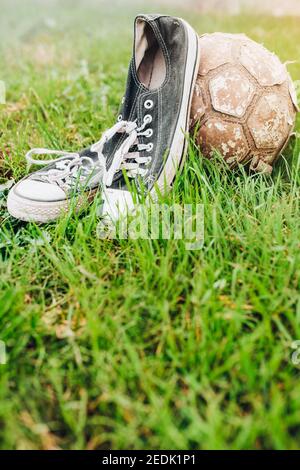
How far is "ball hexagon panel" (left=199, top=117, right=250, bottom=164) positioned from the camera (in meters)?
2.30

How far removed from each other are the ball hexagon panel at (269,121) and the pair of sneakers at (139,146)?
13.4 inches

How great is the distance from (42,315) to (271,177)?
56.5 inches

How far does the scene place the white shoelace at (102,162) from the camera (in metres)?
2.29

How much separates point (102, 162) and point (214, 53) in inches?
31.5

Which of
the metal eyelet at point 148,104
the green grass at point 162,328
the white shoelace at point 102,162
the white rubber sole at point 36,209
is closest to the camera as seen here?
the green grass at point 162,328

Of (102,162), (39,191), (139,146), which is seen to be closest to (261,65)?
(139,146)

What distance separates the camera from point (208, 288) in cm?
169

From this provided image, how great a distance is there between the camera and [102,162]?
2299 millimetres

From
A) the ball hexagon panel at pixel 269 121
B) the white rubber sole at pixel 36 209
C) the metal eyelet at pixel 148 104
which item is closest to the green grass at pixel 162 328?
the white rubber sole at pixel 36 209

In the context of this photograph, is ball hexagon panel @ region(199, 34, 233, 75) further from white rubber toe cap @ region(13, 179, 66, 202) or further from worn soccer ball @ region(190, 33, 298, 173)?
white rubber toe cap @ region(13, 179, 66, 202)

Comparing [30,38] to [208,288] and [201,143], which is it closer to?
[201,143]

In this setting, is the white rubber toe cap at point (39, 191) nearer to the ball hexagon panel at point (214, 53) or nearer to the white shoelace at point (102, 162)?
the white shoelace at point (102, 162)

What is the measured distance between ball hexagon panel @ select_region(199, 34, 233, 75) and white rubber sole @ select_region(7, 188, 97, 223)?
917 millimetres

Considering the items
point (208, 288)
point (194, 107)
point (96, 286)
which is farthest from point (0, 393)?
point (194, 107)
